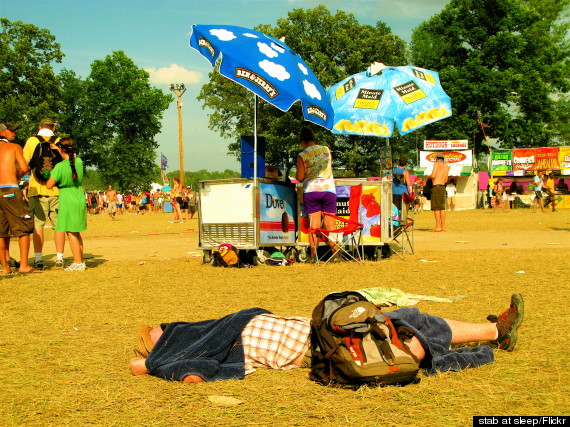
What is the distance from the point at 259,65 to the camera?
8984 millimetres

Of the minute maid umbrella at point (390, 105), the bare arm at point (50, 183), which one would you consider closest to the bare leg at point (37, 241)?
the bare arm at point (50, 183)

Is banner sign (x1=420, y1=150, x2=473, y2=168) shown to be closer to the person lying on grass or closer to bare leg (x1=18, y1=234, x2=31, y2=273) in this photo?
bare leg (x1=18, y1=234, x2=31, y2=273)

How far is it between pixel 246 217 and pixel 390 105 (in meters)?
3.56

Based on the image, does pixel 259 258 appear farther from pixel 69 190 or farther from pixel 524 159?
pixel 524 159

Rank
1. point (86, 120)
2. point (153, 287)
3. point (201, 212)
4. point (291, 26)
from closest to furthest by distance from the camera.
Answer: point (153, 287)
point (201, 212)
point (291, 26)
point (86, 120)

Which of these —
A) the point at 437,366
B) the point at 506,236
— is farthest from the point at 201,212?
the point at 506,236

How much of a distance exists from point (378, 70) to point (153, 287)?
252 inches

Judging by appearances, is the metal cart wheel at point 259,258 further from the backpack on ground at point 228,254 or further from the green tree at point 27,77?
the green tree at point 27,77

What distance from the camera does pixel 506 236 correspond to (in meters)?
15.2

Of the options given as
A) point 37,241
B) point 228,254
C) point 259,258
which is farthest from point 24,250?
point 259,258

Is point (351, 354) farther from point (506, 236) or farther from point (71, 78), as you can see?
point (71, 78)

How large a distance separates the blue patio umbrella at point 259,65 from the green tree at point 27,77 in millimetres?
42812

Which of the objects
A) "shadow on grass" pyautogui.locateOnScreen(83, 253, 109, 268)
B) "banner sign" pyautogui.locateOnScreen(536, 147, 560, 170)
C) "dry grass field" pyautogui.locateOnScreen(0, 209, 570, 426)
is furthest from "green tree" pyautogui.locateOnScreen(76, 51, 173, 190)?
"dry grass field" pyautogui.locateOnScreen(0, 209, 570, 426)

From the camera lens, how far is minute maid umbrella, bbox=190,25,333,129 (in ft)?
29.1
